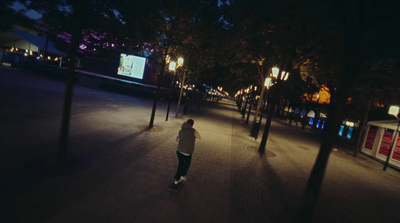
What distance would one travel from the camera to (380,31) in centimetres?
336

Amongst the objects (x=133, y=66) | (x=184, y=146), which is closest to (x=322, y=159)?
(x=184, y=146)

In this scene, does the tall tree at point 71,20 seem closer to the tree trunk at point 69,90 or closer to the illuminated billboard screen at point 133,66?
the tree trunk at point 69,90

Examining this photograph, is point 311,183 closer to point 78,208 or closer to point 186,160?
point 186,160

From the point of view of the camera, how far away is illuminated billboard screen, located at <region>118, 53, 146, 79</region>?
29.9m

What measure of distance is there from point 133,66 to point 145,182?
2738cm

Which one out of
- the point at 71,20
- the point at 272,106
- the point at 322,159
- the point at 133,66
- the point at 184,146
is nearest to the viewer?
the point at 322,159

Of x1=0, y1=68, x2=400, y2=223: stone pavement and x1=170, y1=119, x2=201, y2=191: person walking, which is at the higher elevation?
x1=170, y1=119, x2=201, y2=191: person walking

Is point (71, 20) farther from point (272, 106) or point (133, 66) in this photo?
point (133, 66)

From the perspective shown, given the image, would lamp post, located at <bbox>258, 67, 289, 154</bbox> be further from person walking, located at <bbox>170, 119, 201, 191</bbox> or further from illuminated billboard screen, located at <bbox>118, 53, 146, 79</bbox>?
illuminated billboard screen, located at <bbox>118, 53, 146, 79</bbox>

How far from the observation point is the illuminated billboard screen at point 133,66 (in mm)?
29922

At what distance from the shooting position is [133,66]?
1189 inches

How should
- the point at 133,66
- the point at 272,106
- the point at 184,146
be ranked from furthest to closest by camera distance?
the point at 133,66, the point at 272,106, the point at 184,146

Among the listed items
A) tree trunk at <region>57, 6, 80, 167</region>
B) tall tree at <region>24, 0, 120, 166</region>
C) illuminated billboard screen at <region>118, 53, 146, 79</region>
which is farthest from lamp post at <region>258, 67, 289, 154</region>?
illuminated billboard screen at <region>118, 53, 146, 79</region>

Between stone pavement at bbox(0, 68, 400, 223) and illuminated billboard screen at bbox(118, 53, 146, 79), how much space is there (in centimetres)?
2024
